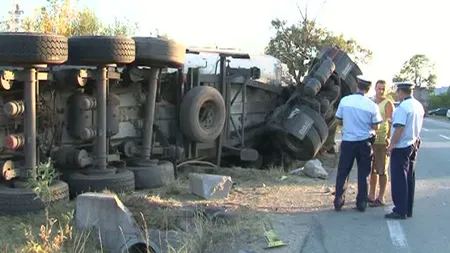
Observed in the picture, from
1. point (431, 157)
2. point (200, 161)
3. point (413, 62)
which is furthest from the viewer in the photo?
point (413, 62)

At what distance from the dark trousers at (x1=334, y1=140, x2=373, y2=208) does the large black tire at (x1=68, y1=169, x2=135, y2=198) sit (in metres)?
2.87

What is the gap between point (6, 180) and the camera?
7145 millimetres

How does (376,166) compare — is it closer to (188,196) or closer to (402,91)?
(402,91)

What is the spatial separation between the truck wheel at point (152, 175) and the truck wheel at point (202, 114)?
1017 mm

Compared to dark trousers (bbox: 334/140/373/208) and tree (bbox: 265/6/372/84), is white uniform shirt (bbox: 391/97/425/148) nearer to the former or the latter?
dark trousers (bbox: 334/140/373/208)

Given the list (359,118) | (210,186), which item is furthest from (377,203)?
(210,186)

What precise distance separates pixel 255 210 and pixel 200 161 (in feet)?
11.7

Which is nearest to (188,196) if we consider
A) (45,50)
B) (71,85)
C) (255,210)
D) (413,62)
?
(255,210)

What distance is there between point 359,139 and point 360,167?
15.4 inches

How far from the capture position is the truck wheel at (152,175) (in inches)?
341

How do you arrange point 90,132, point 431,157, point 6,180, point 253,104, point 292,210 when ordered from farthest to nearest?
point 431,157 → point 253,104 → point 90,132 → point 292,210 → point 6,180

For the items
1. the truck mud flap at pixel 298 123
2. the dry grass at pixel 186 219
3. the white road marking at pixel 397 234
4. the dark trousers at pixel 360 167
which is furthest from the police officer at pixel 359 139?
the truck mud flap at pixel 298 123

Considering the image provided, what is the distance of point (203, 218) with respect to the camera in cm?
655

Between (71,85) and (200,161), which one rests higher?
(71,85)
